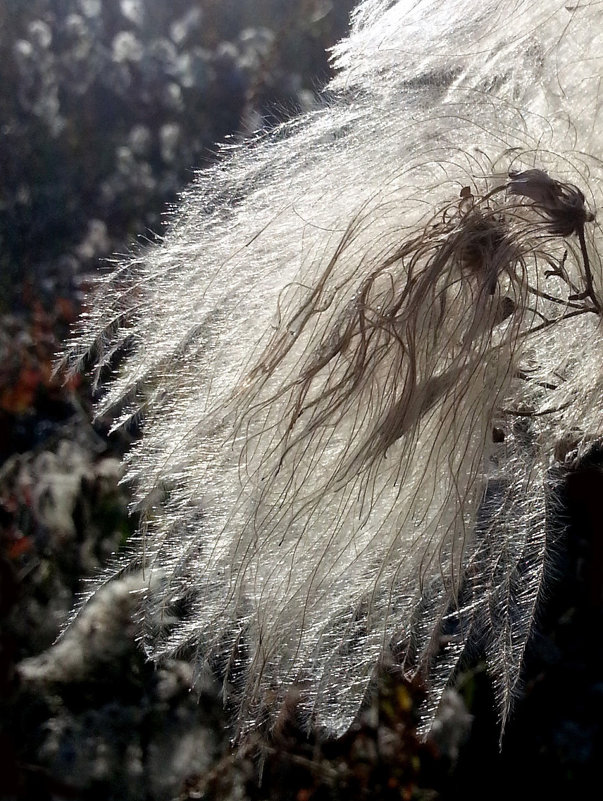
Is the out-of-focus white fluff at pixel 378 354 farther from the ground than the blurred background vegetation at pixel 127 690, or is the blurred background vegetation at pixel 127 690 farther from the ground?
the out-of-focus white fluff at pixel 378 354

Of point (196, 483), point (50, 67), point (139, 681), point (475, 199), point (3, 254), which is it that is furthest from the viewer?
point (50, 67)

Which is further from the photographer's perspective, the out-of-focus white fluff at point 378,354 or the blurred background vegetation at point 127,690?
the blurred background vegetation at point 127,690

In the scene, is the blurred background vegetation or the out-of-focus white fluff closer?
the out-of-focus white fluff

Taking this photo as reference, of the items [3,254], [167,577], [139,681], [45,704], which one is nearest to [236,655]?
[167,577]

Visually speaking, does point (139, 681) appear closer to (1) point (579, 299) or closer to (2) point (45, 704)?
(2) point (45, 704)

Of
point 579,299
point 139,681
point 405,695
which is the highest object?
point 579,299

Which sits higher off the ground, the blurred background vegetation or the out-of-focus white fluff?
the out-of-focus white fluff

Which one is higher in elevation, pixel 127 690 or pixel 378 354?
pixel 378 354

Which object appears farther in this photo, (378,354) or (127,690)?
(127,690)
